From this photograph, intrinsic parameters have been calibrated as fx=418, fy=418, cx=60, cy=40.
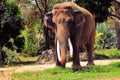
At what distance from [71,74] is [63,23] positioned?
5.75 ft

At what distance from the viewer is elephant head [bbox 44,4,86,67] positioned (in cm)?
1291

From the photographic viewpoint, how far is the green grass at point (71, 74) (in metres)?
12.0

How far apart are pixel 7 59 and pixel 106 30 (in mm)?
25763

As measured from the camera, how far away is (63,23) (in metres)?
13.3

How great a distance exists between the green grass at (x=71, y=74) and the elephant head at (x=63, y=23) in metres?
0.38

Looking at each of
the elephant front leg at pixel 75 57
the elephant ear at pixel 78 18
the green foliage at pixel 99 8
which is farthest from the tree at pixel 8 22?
the elephant ear at pixel 78 18

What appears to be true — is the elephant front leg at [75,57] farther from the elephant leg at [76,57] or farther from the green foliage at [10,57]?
the green foliage at [10,57]

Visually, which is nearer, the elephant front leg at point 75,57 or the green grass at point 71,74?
the green grass at point 71,74

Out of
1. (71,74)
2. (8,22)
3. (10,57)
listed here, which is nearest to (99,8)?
(8,22)

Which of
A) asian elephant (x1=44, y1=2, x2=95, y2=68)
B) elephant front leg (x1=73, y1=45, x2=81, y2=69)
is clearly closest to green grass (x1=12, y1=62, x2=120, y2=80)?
asian elephant (x1=44, y1=2, x2=95, y2=68)

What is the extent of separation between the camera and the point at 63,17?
13422 mm

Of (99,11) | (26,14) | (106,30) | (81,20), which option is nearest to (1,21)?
(99,11)

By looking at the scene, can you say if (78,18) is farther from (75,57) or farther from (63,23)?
(75,57)

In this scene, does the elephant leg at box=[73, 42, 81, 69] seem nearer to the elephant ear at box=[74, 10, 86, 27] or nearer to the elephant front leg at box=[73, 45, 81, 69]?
the elephant front leg at box=[73, 45, 81, 69]
